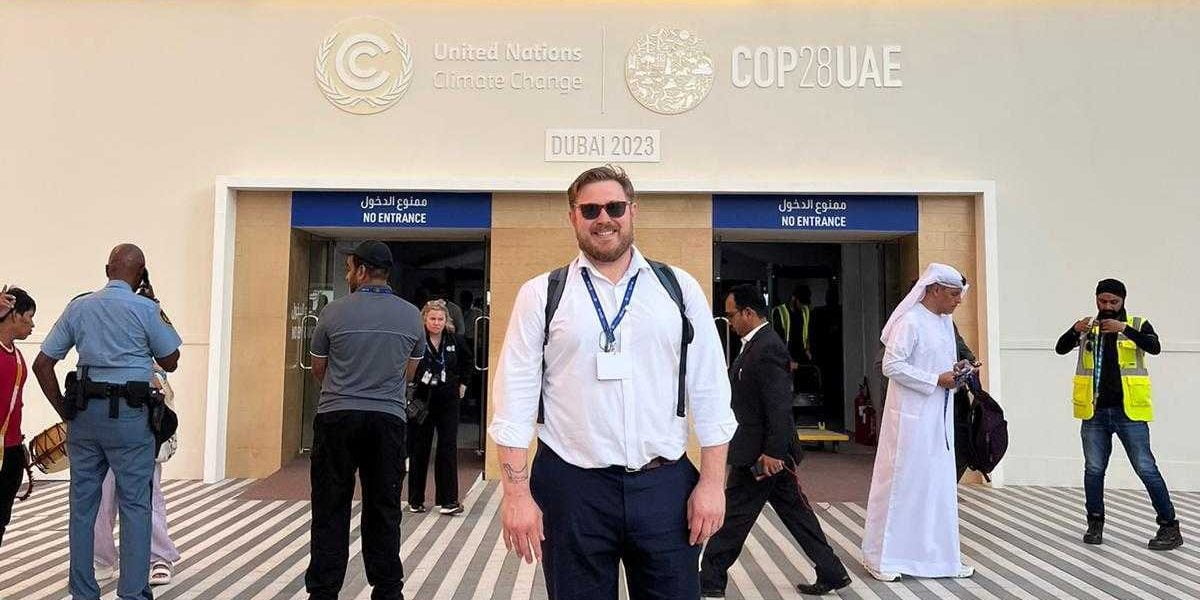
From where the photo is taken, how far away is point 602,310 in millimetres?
2434

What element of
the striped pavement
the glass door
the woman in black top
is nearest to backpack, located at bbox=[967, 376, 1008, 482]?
the striped pavement

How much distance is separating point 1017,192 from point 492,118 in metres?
5.81

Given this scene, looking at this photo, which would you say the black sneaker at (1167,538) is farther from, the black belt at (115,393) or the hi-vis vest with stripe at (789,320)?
the black belt at (115,393)

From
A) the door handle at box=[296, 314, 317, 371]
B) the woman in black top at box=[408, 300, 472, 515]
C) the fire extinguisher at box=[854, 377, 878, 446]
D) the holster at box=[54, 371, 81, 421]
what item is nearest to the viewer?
the holster at box=[54, 371, 81, 421]

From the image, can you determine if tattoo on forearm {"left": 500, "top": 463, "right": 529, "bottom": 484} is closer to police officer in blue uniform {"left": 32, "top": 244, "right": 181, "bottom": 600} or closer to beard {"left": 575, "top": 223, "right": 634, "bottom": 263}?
beard {"left": 575, "top": 223, "right": 634, "bottom": 263}

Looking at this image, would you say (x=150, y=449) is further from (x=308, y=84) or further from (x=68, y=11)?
(x=68, y=11)

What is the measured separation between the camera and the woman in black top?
6641 millimetres

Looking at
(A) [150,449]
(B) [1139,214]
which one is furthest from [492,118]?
(B) [1139,214]

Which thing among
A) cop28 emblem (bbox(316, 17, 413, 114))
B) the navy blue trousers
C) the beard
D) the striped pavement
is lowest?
the striped pavement

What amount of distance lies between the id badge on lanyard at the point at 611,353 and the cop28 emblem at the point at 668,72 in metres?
6.61

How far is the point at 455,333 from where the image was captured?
23.0 ft

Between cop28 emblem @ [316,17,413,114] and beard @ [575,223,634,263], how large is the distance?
696 cm

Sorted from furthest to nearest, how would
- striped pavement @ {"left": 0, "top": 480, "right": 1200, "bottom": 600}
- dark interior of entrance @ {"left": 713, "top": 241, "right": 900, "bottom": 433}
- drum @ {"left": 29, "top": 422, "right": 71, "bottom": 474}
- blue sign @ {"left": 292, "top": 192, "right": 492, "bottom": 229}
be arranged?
dark interior of entrance @ {"left": 713, "top": 241, "right": 900, "bottom": 433} < blue sign @ {"left": 292, "top": 192, "right": 492, "bottom": 229} < drum @ {"left": 29, "top": 422, "right": 71, "bottom": 474} < striped pavement @ {"left": 0, "top": 480, "right": 1200, "bottom": 600}

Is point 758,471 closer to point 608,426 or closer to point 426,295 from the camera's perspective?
point 608,426
